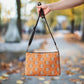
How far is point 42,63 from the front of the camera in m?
1.55

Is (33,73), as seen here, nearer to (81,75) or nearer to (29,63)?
(29,63)

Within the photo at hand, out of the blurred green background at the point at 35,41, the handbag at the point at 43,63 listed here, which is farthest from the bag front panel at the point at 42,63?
the blurred green background at the point at 35,41

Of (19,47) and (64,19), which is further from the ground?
(64,19)

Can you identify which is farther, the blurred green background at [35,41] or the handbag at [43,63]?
the blurred green background at [35,41]

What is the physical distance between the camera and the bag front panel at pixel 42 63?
1.54 m

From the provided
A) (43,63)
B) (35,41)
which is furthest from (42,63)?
(35,41)

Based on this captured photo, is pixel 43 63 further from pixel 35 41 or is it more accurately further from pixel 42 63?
pixel 35 41

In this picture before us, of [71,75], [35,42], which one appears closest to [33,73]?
[71,75]

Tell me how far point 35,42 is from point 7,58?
7.80 ft

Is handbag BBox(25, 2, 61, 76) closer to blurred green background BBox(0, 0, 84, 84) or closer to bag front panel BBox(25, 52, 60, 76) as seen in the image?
bag front panel BBox(25, 52, 60, 76)

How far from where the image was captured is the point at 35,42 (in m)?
7.46

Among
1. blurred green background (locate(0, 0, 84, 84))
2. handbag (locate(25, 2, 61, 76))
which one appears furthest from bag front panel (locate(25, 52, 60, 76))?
blurred green background (locate(0, 0, 84, 84))

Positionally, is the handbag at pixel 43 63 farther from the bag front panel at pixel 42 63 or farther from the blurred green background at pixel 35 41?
the blurred green background at pixel 35 41

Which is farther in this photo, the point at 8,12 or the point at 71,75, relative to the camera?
the point at 8,12
